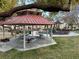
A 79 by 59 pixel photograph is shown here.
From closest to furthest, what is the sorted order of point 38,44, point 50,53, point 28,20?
point 50,53 < point 28,20 < point 38,44

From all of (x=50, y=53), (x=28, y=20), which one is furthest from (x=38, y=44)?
(x=50, y=53)

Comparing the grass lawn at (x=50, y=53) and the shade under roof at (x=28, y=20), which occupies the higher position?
the shade under roof at (x=28, y=20)

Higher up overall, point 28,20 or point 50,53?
point 28,20

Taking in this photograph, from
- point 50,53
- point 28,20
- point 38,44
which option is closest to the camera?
point 50,53

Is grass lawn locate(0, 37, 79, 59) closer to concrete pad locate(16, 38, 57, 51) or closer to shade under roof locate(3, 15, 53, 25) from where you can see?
concrete pad locate(16, 38, 57, 51)

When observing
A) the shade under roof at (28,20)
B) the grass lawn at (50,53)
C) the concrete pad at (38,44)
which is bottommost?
the grass lawn at (50,53)

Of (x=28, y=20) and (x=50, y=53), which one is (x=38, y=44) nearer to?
(x=28, y=20)

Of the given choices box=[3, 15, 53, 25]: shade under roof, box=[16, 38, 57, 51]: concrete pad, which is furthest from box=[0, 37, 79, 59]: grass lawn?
box=[3, 15, 53, 25]: shade under roof

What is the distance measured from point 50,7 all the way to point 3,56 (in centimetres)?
678

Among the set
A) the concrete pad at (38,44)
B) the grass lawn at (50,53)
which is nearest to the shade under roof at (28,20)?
the concrete pad at (38,44)

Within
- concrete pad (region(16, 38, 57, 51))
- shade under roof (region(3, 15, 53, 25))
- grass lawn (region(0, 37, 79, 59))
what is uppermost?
shade under roof (region(3, 15, 53, 25))

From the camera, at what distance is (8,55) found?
19.8 meters

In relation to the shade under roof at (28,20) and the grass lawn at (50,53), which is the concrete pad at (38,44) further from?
the shade under roof at (28,20)

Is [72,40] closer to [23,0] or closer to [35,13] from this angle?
[35,13]
